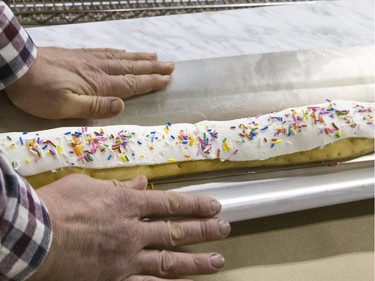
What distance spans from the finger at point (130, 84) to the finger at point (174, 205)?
393 millimetres

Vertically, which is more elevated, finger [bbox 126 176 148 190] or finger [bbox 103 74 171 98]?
finger [bbox 103 74 171 98]

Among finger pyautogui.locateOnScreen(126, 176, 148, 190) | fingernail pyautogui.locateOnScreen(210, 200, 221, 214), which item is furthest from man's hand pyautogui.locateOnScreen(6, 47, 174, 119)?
fingernail pyautogui.locateOnScreen(210, 200, 221, 214)

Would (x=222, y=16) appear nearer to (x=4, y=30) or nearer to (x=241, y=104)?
(x=241, y=104)

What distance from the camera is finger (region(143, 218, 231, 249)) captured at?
0.97 meters

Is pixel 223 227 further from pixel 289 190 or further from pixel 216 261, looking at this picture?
pixel 289 190

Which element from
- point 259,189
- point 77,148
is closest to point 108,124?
point 77,148

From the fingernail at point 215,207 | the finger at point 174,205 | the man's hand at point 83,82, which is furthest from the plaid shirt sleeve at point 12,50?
the fingernail at point 215,207

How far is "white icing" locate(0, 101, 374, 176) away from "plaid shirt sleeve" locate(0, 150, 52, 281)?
0.96 ft

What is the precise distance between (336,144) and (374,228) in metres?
0.25

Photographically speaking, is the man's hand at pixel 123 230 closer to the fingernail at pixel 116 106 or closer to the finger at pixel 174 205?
the finger at pixel 174 205

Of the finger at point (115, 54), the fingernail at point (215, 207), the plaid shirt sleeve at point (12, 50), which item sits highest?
the plaid shirt sleeve at point (12, 50)

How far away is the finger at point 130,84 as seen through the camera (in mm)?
1289

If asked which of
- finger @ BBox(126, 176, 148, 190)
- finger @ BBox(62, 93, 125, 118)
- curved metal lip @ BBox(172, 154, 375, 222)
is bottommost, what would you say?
curved metal lip @ BBox(172, 154, 375, 222)

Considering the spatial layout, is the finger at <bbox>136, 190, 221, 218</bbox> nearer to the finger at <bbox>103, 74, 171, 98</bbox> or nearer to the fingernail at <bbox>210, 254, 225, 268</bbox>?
the fingernail at <bbox>210, 254, 225, 268</bbox>
